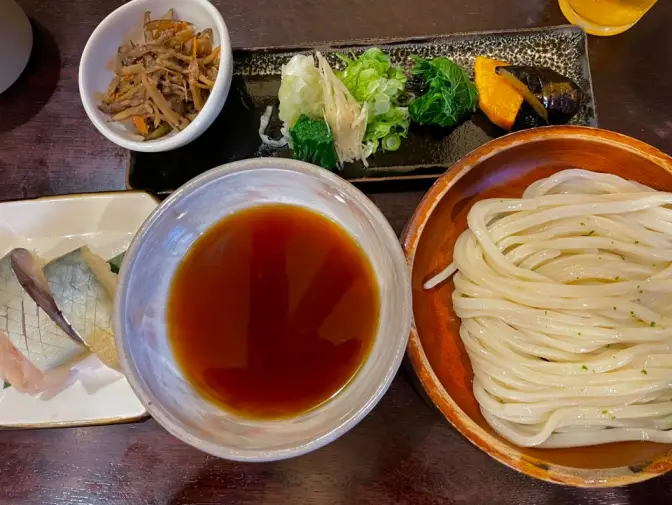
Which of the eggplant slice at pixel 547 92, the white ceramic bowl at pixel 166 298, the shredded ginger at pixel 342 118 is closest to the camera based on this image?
the white ceramic bowl at pixel 166 298

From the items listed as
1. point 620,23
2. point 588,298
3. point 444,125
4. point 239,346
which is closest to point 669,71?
point 620,23

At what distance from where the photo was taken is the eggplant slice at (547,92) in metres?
1.75

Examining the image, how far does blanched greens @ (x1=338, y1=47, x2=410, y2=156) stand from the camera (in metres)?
1.87

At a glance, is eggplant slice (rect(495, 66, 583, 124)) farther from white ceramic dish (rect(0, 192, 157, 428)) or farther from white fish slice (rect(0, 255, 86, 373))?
white fish slice (rect(0, 255, 86, 373))

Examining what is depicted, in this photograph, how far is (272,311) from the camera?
1391mm

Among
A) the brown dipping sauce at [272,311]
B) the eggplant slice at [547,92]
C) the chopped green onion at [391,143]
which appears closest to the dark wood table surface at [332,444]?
the chopped green onion at [391,143]

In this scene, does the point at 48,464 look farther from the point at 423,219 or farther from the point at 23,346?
the point at 423,219

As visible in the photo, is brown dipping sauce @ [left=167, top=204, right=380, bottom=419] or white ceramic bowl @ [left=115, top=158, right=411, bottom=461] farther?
brown dipping sauce @ [left=167, top=204, right=380, bottom=419]

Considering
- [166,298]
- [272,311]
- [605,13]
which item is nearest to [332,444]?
[272,311]

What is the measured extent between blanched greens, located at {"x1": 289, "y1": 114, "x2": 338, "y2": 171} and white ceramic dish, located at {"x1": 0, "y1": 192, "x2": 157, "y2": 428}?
20.7 inches

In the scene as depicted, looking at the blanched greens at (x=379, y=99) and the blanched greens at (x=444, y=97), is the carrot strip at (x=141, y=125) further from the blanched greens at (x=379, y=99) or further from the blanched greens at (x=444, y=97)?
the blanched greens at (x=444, y=97)

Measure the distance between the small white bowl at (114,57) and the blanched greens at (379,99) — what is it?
0.47 m

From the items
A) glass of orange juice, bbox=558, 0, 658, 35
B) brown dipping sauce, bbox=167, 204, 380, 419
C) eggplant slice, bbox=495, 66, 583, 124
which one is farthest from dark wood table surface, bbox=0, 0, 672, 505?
brown dipping sauce, bbox=167, 204, 380, 419

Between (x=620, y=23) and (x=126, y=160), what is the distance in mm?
1918
